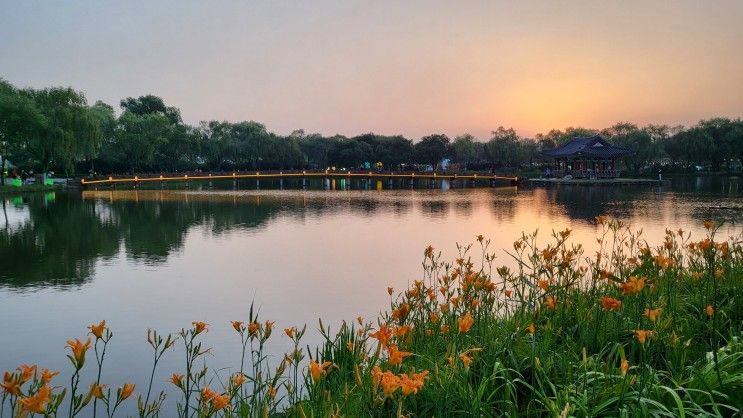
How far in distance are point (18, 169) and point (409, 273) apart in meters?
54.1

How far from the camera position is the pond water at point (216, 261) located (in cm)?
864

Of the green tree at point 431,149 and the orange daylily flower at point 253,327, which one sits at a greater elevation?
the green tree at point 431,149

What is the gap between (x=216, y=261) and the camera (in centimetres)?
1523

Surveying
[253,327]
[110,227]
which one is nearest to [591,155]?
[110,227]

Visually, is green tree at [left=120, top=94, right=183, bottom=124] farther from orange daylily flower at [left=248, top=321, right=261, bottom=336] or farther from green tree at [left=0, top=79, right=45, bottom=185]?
orange daylily flower at [left=248, top=321, right=261, bottom=336]

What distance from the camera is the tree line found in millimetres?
39781

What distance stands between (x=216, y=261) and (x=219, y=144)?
60.7 metres

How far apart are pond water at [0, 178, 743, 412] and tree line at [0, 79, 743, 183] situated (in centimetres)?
1139

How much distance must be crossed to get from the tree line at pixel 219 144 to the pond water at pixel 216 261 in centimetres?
1139

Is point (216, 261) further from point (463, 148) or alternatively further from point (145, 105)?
point (463, 148)

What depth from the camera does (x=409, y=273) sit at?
13.4 m

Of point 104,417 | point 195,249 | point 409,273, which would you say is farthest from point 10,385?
point 195,249

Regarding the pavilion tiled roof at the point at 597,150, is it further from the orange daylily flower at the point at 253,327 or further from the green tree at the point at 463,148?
the orange daylily flower at the point at 253,327

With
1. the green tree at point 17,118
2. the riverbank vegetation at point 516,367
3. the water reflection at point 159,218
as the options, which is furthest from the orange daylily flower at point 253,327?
the green tree at point 17,118
